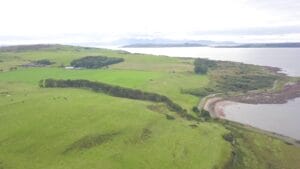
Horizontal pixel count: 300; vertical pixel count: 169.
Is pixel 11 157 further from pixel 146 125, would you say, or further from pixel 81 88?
pixel 81 88

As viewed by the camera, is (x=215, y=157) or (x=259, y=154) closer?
(x=215, y=157)

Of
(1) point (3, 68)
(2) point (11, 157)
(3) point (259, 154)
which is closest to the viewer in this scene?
(2) point (11, 157)

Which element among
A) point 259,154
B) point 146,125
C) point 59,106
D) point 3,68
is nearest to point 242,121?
point 259,154

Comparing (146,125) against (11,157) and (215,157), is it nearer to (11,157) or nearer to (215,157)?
(215,157)

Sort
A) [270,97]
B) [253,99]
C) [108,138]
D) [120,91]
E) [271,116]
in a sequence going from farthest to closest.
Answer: [270,97], [253,99], [271,116], [120,91], [108,138]

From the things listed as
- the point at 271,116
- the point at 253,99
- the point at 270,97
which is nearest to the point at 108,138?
the point at 271,116

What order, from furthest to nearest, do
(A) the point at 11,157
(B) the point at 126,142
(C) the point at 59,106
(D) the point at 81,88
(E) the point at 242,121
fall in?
(D) the point at 81,88
(E) the point at 242,121
(C) the point at 59,106
(B) the point at 126,142
(A) the point at 11,157

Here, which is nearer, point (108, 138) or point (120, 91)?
point (108, 138)

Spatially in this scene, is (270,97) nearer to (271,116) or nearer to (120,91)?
(271,116)
